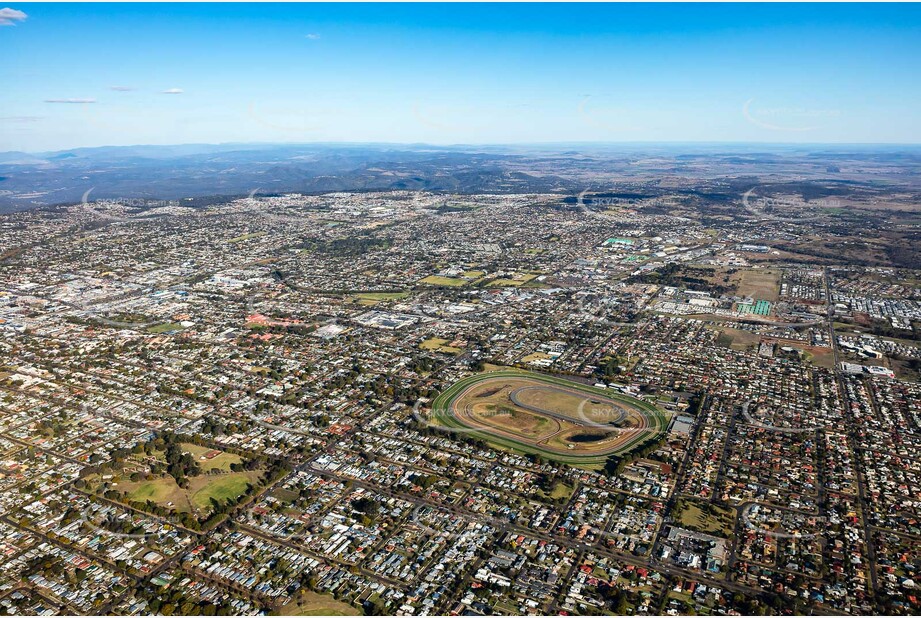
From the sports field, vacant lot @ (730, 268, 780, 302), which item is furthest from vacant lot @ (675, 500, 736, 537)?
vacant lot @ (730, 268, 780, 302)

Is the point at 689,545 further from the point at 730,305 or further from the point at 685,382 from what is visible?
the point at 730,305

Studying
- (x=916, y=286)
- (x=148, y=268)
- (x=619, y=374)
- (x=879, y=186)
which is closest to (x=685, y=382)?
(x=619, y=374)

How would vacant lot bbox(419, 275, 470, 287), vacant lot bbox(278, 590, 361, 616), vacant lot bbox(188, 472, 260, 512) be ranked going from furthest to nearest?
vacant lot bbox(419, 275, 470, 287) → vacant lot bbox(188, 472, 260, 512) → vacant lot bbox(278, 590, 361, 616)

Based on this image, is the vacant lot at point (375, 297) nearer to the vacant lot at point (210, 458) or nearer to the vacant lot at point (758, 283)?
the vacant lot at point (210, 458)

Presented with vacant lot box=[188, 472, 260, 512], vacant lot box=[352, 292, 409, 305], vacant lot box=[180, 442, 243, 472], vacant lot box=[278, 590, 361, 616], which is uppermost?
vacant lot box=[352, 292, 409, 305]

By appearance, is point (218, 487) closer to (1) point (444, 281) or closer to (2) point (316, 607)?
(2) point (316, 607)

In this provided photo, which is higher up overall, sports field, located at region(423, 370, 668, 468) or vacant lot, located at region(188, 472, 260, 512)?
sports field, located at region(423, 370, 668, 468)

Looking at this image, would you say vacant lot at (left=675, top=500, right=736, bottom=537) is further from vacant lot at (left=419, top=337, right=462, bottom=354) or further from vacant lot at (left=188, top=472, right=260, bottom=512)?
vacant lot at (left=419, top=337, right=462, bottom=354)

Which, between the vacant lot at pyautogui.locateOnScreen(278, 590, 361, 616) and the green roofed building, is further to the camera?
the green roofed building

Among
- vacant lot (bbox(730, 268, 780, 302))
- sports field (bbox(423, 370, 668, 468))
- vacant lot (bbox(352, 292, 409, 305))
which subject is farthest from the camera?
vacant lot (bbox(730, 268, 780, 302))
